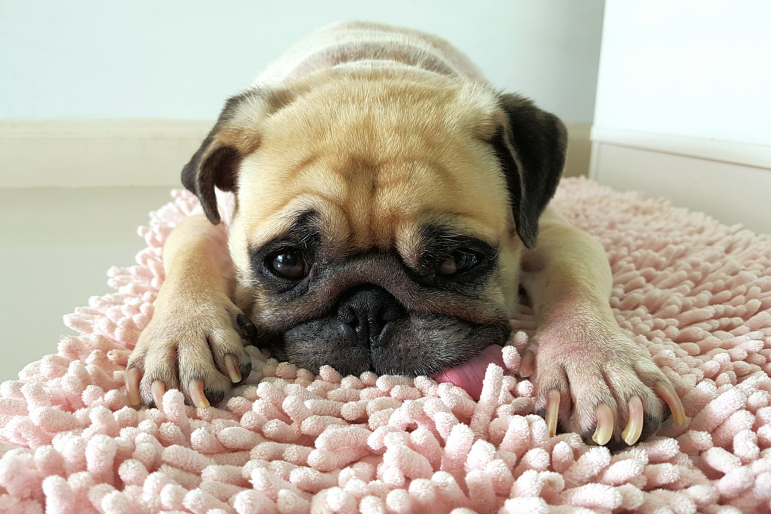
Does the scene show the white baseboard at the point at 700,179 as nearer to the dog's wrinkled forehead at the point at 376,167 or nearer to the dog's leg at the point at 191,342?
the dog's wrinkled forehead at the point at 376,167

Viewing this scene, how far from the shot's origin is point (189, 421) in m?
1.20

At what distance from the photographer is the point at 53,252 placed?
2.91 m

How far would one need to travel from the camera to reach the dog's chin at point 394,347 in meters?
1.45

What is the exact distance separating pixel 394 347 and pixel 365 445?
0.37m

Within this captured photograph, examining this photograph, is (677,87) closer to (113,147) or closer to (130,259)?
(130,259)

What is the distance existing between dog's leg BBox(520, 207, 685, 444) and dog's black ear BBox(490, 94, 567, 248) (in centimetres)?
22

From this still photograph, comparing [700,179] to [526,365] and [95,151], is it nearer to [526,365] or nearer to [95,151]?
[526,365]

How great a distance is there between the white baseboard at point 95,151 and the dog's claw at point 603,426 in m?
Result: 4.59

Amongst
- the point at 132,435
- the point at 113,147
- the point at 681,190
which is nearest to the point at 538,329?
the point at 132,435

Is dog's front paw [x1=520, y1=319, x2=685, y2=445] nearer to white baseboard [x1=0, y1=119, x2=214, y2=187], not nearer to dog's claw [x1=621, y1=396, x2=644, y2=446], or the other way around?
dog's claw [x1=621, y1=396, x2=644, y2=446]

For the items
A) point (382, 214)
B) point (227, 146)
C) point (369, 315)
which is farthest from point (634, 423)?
point (227, 146)

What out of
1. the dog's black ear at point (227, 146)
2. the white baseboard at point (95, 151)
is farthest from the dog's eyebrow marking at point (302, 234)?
the white baseboard at point (95, 151)

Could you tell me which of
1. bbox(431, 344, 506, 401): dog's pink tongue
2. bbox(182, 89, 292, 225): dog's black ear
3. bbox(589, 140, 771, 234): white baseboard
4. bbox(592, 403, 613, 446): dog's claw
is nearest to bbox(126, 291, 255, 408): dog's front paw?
bbox(182, 89, 292, 225): dog's black ear

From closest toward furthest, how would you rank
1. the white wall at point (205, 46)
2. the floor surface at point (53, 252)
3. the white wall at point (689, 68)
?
the floor surface at point (53, 252) < the white wall at point (689, 68) < the white wall at point (205, 46)
